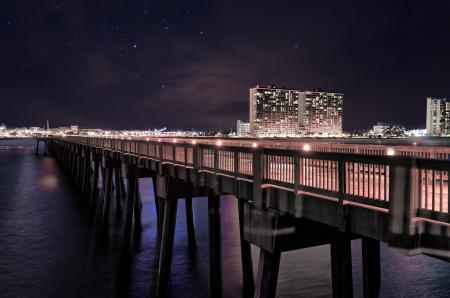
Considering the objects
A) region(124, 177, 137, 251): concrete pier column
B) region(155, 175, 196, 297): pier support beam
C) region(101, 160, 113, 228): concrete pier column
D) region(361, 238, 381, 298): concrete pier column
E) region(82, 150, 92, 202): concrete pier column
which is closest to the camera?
region(361, 238, 381, 298): concrete pier column

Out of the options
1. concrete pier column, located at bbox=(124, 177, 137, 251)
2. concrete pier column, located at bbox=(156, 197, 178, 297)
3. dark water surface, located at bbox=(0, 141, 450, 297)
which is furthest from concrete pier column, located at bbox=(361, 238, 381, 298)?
concrete pier column, located at bbox=(124, 177, 137, 251)

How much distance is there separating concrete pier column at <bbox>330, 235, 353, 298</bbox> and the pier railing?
1.59 meters

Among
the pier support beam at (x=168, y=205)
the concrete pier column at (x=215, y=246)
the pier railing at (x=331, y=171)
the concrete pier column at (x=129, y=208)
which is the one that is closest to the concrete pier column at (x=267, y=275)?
the pier railing at (x=331, y=171)

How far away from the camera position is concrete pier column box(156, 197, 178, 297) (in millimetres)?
15688

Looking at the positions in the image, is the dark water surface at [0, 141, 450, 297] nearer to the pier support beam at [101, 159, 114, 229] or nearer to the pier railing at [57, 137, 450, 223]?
the pier support beam at [101, 159, 114, 229]

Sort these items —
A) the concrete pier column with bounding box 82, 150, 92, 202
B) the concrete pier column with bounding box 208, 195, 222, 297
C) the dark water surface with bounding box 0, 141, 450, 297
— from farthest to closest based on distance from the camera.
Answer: the concrete pier column with bounding box 82, 150, 92, 202 → the dark water surface with bounding box 0, 141, 450, 297 → the concrete pier column with bounding box 208, 195, 222, 297

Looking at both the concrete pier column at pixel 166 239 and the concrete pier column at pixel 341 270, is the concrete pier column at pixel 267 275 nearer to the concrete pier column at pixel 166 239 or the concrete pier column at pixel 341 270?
the concrete pier column at pixel 341 270

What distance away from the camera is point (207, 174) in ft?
41.1

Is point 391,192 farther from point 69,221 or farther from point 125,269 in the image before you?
point 69,221

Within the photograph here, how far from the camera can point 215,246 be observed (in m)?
15.4

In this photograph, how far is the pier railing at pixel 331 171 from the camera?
607cm

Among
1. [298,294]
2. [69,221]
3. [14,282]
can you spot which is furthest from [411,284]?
[69,221]

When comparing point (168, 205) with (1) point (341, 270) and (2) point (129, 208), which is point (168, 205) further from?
(2) point (129, 208)

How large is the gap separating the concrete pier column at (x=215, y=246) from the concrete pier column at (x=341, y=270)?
20.0ft
